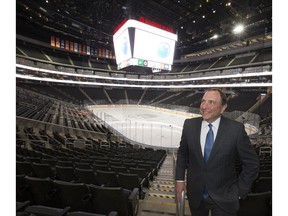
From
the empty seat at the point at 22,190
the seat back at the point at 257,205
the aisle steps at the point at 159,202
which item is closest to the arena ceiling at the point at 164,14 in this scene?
the aisle steps at the point at 159,202

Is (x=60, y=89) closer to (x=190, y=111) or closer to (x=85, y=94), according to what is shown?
(x=85, y=94)

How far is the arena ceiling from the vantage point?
19.7m

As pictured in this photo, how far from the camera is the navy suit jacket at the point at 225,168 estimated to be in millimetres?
1881

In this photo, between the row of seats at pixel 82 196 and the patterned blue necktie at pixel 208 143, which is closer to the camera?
the patterned blue necktie at pixel 208 143

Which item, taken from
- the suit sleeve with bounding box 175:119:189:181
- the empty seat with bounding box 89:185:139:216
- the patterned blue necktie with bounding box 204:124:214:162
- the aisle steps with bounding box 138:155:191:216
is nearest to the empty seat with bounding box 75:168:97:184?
the empty seat with bounding box 89:185:139:216

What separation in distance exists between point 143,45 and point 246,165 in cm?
1679

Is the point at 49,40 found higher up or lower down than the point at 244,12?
higher up

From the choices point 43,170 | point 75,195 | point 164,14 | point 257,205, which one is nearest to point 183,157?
point 257,205

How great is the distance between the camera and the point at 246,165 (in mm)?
1896

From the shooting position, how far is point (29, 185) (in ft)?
9.61

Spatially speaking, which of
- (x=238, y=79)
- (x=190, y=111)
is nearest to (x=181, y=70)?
(x=238, y=79)

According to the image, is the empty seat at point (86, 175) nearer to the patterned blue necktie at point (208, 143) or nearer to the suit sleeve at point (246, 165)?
the patterned blue necktie at point (208, 143)

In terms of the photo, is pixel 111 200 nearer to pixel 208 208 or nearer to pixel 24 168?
pixel 208 208
